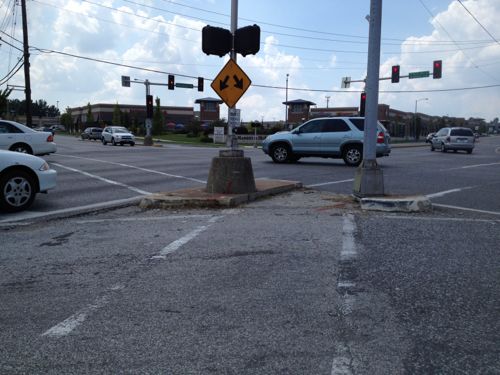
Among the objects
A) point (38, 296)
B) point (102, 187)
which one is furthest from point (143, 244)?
point (102, 187)

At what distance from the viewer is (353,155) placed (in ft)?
59.3

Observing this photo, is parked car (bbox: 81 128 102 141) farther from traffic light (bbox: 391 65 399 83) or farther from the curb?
the curb

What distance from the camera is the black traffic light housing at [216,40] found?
9508 mm

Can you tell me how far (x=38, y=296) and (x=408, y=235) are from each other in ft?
15.0

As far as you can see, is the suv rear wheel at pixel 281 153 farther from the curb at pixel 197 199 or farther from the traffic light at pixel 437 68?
the traffic light at pixel 437 68

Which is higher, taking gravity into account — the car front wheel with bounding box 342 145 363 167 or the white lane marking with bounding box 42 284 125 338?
the car front wheel with bounding box 342 145 363 167

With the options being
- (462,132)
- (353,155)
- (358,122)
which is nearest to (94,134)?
(462,132)

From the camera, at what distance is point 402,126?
341 ft

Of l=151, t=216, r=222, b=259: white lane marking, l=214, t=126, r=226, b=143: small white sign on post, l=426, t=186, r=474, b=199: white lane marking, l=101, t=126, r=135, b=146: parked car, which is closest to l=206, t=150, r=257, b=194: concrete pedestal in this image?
l=151, t=216, r=222, b=259: white lane marking

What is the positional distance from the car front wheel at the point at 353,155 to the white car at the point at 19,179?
1158cm

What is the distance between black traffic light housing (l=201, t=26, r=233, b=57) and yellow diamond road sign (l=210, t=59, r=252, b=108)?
290 mm

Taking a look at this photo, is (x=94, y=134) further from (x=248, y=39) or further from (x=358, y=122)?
(x=248, y=39)

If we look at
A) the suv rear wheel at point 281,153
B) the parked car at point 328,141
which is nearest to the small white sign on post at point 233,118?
the parked car at point 328,141

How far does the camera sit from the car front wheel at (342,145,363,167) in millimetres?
17984
